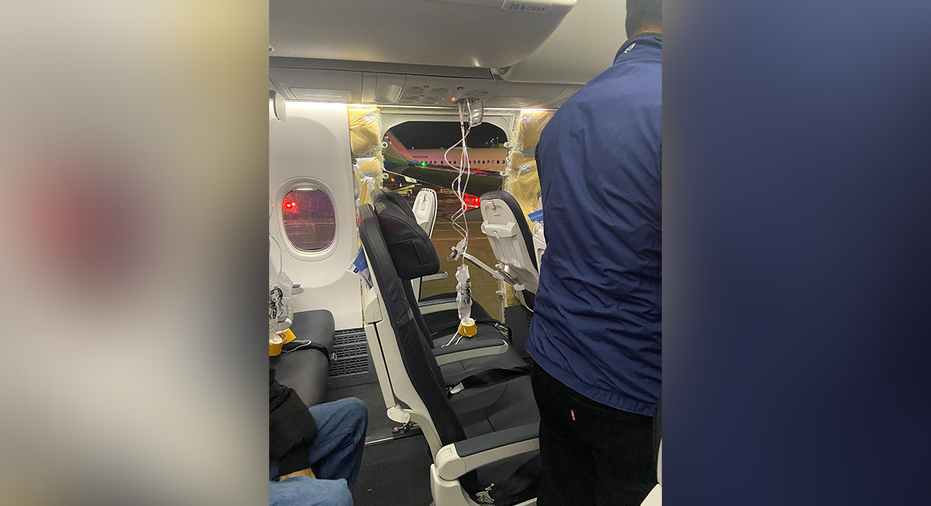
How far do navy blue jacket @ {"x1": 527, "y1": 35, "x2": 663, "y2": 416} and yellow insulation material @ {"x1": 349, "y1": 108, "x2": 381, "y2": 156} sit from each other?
9.54 feet

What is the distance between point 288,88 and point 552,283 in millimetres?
2341

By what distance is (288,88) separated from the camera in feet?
8.33

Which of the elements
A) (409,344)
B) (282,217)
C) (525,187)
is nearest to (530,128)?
(525,187)

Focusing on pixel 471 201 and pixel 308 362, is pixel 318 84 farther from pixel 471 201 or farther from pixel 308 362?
pixel 471 201

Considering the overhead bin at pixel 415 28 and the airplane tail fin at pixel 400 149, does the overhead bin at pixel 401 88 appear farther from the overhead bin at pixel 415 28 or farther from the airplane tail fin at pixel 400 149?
the airplane tail fin at pixel 400 149

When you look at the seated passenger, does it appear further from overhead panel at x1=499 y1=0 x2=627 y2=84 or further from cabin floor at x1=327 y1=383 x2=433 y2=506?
overhead panel at x1=499 y1=0 x2=627 y2=84

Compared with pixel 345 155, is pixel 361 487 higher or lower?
lower

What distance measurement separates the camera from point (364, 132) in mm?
3639

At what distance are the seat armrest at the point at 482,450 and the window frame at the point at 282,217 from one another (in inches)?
121

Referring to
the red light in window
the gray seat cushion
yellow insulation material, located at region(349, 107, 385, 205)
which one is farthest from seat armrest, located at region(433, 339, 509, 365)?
the red light in window

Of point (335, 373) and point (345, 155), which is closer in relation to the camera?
point (335, 373)

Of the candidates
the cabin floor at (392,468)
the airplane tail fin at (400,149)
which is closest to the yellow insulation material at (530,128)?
the airplane tail fin at (400,149)
